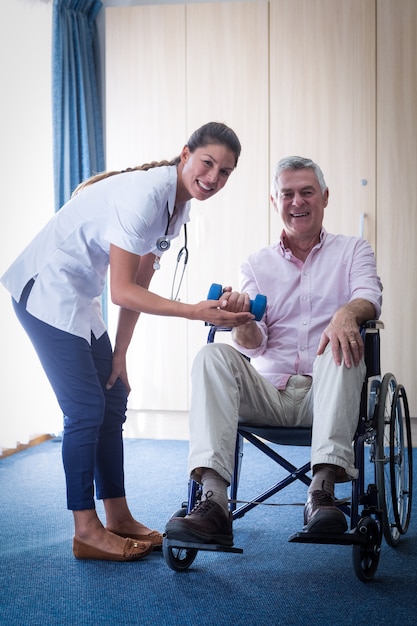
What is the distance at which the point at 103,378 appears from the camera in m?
2.06

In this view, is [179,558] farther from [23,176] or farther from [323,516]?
[23,176]

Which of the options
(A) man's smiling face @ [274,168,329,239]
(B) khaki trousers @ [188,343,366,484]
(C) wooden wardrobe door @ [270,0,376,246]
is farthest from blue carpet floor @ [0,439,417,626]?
(C) wooden wardrobe door @ [270,0,376,246]

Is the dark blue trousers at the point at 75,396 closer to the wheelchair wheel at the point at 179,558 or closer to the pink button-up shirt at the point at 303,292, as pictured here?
the wheelchair wheel at the point at 179,558

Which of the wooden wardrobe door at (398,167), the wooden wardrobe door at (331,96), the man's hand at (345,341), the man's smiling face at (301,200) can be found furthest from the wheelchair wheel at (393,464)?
the wooden wardrobe door at (331,96)

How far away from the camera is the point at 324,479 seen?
1714mm

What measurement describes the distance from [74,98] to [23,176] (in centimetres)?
56

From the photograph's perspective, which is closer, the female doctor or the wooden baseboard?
the female doctor

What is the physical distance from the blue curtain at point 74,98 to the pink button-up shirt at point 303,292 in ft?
5.63

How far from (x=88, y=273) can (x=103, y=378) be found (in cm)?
31

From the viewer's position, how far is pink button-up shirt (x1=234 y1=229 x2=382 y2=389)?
2176 millimetres

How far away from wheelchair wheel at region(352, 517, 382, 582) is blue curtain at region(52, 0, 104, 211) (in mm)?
2501

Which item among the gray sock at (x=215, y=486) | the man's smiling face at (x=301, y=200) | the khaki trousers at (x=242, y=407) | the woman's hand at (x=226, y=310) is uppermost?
the man's smiling face at (x=301, y=200)

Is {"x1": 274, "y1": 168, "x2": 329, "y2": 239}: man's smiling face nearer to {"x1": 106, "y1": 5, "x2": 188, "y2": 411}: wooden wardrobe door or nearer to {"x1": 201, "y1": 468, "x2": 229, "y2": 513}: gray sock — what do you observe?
{"x1": 201, "y1": 468, "x2": 229, "y2": 513}: gray sock

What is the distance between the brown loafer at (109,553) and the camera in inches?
74.6
